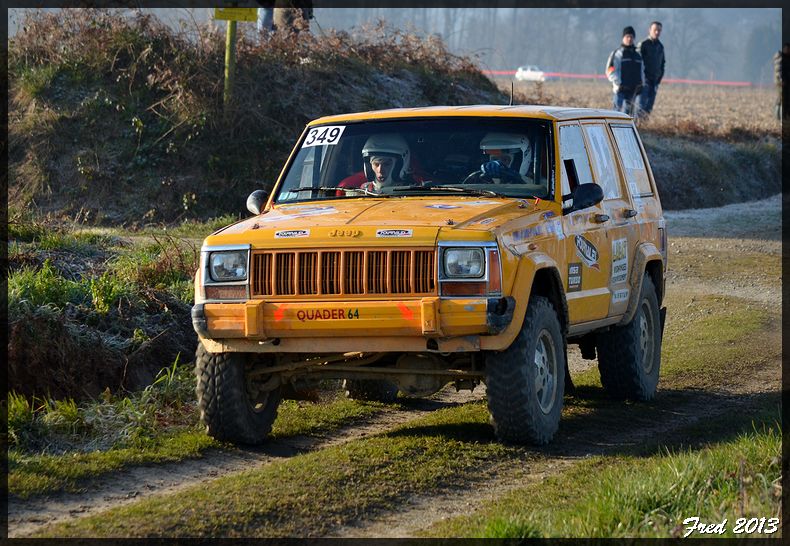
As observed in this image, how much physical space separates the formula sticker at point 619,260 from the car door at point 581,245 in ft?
0.52

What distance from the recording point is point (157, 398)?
9.54m

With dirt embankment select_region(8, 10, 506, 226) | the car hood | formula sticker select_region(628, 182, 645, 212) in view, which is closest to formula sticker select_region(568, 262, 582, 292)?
the car hood

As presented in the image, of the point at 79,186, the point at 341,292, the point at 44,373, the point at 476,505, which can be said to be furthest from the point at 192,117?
the point at 476,505

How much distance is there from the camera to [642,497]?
6.54 m

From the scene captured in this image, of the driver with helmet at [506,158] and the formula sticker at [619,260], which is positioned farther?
the formula sticker at [619,260]

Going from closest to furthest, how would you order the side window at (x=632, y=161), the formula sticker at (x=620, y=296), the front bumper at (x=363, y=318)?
the front bumper at (x=363, y=318)
the formula sticker at (x=620, y=296)
the side window at (x=632, y=161)

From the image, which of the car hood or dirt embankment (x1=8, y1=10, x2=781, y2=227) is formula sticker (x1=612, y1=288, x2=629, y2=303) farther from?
dirt embankment (x1=8, y1=10, x2=781, y2=227)

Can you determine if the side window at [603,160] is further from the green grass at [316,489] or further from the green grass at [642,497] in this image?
the green grass at [642,497]

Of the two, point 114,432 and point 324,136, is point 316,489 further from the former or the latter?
point 324,136

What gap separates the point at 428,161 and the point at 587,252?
4.09ft

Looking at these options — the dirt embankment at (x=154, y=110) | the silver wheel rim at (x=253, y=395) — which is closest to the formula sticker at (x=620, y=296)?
the silver wheel rim at (x=253, y=395)

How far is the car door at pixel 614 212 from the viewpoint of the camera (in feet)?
31.9

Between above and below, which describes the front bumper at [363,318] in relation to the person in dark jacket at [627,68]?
below

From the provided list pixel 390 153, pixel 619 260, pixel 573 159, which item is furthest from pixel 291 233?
pixel 619 260
